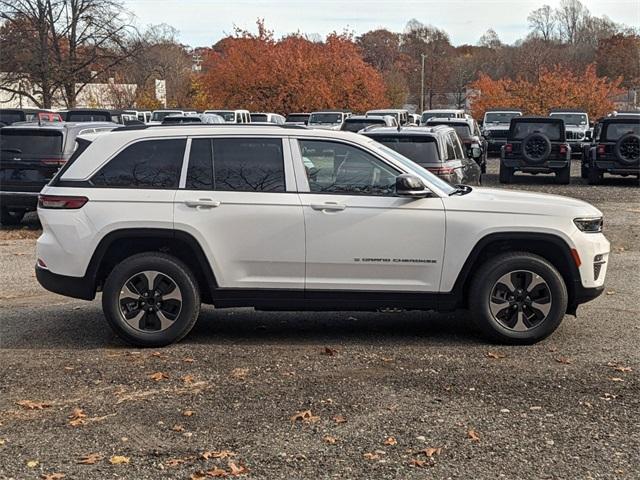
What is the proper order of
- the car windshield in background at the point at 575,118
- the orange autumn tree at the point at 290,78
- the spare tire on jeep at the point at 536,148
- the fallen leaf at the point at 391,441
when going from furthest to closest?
the orange autumn tree at the point at 290,78, the car windshield in background at the point at 575,118, the spare tire on jeep at the point at 536,148, the fallen leaf at the point at 391,441

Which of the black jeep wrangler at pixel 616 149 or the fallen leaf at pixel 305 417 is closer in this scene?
the fallen leaf at pixel 305 417

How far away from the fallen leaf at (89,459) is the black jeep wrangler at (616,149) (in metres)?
18.6

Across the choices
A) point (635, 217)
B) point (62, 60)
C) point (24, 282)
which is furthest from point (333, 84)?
point (24, 282)

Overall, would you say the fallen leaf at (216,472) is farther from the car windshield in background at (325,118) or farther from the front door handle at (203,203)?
the car windshield in background at (325,118)

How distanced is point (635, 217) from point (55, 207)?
12231mm

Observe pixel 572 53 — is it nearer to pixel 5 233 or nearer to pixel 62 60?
pixel 62 60

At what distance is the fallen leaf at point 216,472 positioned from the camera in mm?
4332

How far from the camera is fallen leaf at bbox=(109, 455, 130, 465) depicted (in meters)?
4.51

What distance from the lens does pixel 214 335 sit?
7.20 m

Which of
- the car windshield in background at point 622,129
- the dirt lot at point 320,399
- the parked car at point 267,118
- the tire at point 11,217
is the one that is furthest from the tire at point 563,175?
the dirt lot at point 320,399

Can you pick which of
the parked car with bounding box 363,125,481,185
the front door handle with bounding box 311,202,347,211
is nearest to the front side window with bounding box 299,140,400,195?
the front door handle with bounding box 311,202,347,211

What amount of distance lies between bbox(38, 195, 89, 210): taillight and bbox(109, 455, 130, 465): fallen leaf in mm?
2678

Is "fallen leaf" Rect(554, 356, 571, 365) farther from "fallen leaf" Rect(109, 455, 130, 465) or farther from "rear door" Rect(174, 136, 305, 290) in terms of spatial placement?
"fallen leaf" Rect(109, 455, 130, 465)

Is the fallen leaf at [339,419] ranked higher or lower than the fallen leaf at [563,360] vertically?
lower
